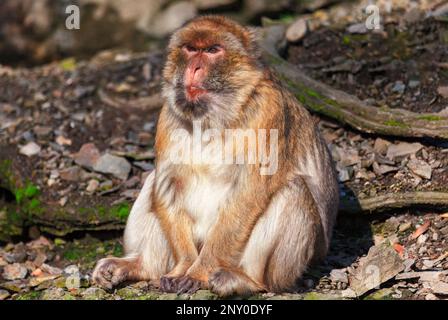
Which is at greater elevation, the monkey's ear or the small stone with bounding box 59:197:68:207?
the monkey's ear

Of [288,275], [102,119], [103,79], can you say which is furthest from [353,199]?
[103,79]

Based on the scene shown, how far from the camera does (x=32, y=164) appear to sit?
8.27 metres

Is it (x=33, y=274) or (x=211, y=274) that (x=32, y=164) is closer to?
(x=33, y=274)

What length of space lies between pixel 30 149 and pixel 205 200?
3.22 metres

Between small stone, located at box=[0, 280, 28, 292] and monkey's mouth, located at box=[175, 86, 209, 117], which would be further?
small stone, located at box=[0, 280, 28, 292]

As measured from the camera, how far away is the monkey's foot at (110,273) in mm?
5953

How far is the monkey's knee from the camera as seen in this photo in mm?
5953

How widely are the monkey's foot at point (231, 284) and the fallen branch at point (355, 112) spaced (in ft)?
7.15

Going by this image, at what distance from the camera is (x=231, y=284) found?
18.1 ft

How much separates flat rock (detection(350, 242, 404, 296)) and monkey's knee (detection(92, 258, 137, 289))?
154cm

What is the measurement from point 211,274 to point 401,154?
2349mm

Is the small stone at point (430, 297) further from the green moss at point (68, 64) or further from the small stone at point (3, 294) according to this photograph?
the green moss at point (68, 64)

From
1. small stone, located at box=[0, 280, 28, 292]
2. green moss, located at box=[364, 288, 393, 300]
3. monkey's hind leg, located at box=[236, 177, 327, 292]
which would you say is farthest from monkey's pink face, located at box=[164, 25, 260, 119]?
small stone, located at box=[0, 280, 28, 292]

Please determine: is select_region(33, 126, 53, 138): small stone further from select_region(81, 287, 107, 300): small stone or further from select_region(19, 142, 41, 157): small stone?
select_region(81, 287, 107, 300): small stone
